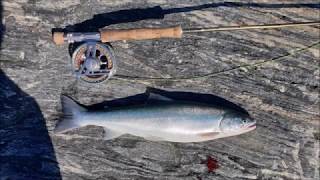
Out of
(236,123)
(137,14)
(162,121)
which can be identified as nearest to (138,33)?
(137,14)

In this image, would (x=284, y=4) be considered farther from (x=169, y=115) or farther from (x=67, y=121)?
(x=67, y=121)

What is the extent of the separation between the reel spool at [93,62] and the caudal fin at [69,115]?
191 millimetres

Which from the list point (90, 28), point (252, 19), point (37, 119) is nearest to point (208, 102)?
point (252, 19)

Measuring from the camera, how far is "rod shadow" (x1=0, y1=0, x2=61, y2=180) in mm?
3719

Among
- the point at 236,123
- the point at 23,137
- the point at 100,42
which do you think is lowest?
the point at 23,137

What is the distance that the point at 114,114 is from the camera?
3.61 metres

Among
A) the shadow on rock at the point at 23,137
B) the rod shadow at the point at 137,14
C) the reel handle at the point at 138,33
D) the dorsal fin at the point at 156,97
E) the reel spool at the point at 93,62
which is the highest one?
the rod shadow at the point at 137,14

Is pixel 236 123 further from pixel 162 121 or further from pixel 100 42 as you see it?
pixel 100 42

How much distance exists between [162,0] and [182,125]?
3.03 ft

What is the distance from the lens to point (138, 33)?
142 inches

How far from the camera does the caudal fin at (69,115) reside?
361 cm

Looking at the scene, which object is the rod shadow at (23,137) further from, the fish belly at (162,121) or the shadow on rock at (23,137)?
the fish belly at (162,121)

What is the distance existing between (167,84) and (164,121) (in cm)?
31

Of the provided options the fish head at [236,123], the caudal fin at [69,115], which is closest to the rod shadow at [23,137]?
the caudal fin at [69,115]
